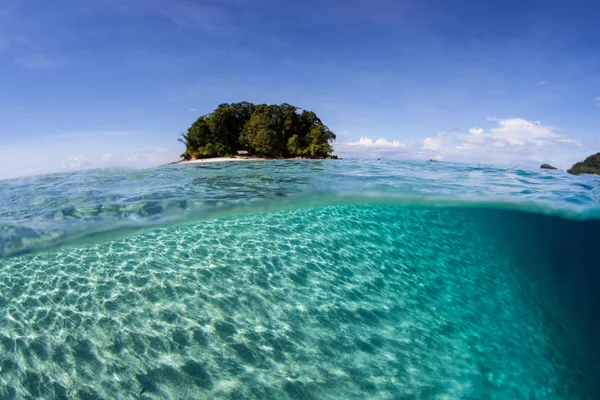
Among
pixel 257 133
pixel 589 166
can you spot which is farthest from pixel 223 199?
pixel 257 133

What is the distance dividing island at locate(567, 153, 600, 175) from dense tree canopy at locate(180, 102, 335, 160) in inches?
1204

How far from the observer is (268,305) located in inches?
207

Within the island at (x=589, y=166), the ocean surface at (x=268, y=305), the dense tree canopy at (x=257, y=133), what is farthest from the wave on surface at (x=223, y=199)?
the dense tree canopy at (x=257, y=133)

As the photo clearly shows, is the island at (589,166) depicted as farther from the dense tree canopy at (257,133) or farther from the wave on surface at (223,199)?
the dense tree canopy at (257,133)

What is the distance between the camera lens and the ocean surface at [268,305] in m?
4.05

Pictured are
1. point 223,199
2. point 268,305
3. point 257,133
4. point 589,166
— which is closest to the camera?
point 268,305

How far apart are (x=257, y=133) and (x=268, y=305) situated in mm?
43062

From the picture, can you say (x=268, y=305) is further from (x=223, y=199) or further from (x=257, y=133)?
(x=257, y=133)

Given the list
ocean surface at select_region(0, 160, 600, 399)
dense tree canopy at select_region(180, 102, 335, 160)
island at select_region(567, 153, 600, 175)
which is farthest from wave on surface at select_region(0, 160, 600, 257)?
dense tree canopy at select_region(180, 102, 335, 160)

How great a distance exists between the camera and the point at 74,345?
4.19 metres

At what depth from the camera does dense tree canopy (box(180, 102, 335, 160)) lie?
154ft

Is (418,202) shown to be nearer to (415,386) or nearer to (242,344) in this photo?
(415,386)

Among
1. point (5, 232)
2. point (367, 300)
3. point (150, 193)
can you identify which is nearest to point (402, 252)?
point (367, 300)

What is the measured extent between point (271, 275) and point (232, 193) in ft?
16.7
